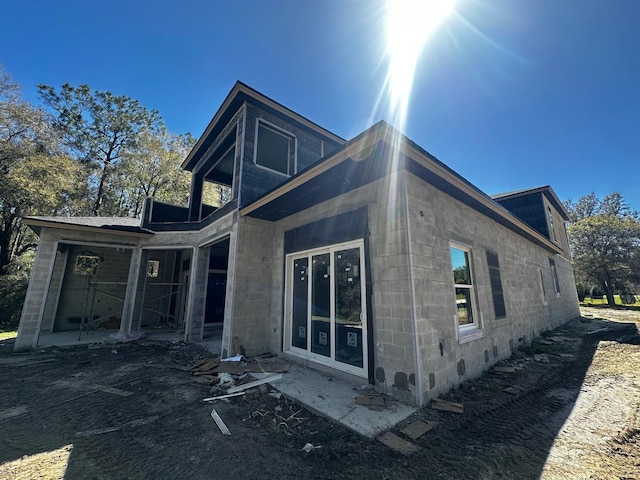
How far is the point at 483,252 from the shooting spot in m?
5.54

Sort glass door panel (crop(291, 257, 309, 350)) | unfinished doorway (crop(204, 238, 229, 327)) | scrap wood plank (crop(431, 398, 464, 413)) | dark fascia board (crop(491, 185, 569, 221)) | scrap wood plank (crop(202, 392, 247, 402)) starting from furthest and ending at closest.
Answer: dark fascia board (crop(491, 185, 569, 221)), unfinished doorway (crop(204, 238, 229, 327)), glass door panel (crop(291, 257, 309, 350)), scrap wood plank (crop(202, 392, 247, 402)), scrap wood plank (crop(431, 398, 464, 413))

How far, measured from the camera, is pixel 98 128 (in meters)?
18.1

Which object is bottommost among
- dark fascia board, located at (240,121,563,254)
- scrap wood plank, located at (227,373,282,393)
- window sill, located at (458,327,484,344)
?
scrap wood plank, located at (227,373,282,393)

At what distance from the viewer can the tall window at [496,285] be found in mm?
5520

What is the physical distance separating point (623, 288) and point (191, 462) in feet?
104

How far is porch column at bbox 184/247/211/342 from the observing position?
7.51 m

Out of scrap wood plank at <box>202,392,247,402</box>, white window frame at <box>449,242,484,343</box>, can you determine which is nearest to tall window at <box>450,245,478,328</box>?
white window frame at <box>449,242,484,343</box>

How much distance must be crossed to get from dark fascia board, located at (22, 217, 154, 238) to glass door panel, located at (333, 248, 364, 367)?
7636mm

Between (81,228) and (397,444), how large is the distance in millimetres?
10071

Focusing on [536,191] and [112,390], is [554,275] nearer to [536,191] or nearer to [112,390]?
[536,191]

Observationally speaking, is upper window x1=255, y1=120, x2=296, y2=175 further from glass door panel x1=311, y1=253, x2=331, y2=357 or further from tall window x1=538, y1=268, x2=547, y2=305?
tall window x1=538, y1=268, x2=547, y2=305

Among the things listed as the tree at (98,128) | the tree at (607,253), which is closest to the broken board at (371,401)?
the tree at (98,128)

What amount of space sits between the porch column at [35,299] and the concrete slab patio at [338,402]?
7.12 meters

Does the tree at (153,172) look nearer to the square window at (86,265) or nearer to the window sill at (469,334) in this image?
the square window at (86,265)
